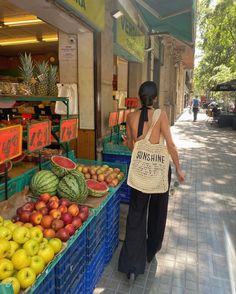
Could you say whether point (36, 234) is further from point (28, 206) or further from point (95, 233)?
point (95, 233)

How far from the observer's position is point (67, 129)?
12.3 ft

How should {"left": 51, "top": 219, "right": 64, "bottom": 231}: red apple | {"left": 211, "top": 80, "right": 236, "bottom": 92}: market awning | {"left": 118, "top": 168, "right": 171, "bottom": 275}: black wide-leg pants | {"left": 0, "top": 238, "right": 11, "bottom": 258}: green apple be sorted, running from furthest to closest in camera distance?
{"left": 211, "top": 80, "right": 236, "bottom": 92}: market awning < {"left": 118, "top": 168, "right": 171, "bottom": 275}: black wide-leg pants < {"left": 51, "top": 219, "right": 64, "bottom": 231}: red apple < {"left": 0, "top": 238, "right": 11, "bottom": 258}: green apple

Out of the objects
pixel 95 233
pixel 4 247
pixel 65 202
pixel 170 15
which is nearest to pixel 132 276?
pixel 95 233

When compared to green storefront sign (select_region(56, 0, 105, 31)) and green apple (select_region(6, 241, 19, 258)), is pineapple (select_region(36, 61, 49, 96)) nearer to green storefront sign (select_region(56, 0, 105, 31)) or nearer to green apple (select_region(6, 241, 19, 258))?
green storefront sign (select_region(56, 0, 105, 31))

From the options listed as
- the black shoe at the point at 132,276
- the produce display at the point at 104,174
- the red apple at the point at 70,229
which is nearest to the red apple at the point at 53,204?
the red apple at the point at 70,229

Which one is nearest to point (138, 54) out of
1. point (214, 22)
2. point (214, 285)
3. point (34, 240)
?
point (214, 285)

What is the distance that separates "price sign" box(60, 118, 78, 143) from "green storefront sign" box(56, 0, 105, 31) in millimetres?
1412

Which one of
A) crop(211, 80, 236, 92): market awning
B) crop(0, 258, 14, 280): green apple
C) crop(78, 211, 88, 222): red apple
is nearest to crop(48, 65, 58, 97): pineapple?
crop(78, 211, 88, 222): red apple

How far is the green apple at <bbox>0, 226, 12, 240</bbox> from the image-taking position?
1.94m

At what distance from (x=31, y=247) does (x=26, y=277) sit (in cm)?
25

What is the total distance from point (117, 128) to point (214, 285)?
397 centimetres

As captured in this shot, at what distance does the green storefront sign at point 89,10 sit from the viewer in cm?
351

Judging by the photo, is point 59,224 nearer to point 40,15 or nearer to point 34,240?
point 34,240

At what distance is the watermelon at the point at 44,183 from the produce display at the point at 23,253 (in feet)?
2.66
